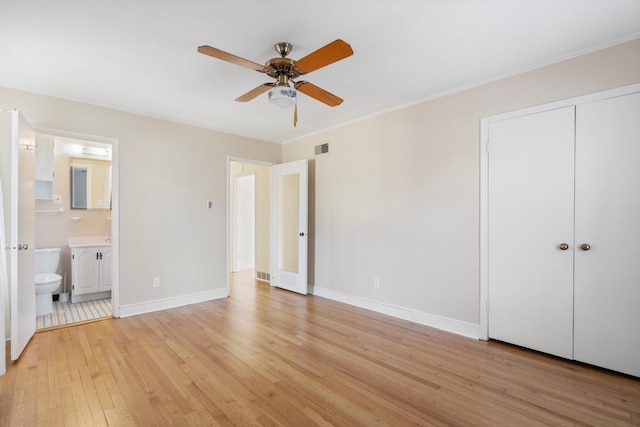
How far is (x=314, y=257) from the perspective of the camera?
482 centimetres

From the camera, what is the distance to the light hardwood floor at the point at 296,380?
6.15 ft

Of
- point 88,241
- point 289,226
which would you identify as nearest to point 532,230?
point 289,226

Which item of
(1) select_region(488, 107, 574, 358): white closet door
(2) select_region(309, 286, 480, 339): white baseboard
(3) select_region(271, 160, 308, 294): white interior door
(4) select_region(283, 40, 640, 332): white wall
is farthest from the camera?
(3) select_region(271, 160, 308, 294): white interior door

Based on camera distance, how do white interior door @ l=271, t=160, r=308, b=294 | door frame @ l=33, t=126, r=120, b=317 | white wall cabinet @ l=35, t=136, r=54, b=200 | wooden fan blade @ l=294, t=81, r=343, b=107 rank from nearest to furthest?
wooden fan blade @ l=294, t=81, r=343, b=107, door frame @ l=33, t=126, r=120, b=317, white wall cabinet @ l=35, t=136, r=54, b=200, white interior door @ l=271, t=160, r=308, b=294

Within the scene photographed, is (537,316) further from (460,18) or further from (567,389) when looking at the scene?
(460,18)

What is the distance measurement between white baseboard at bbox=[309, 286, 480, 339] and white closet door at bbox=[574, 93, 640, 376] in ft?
2.81

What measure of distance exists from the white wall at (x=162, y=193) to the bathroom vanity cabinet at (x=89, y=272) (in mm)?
1071

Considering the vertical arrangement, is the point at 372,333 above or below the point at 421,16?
below

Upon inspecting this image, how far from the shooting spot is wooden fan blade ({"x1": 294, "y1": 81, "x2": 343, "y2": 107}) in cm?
239

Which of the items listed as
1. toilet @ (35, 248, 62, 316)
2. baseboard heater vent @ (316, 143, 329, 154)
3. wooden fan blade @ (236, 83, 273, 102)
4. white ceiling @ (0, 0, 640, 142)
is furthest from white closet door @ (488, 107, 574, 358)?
toilet @ (35, 248, 62, 316)

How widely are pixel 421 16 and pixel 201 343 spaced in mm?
3234

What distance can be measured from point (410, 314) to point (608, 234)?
76.9 inches

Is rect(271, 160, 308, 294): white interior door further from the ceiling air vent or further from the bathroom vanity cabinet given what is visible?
the bathroom vanity cabinet

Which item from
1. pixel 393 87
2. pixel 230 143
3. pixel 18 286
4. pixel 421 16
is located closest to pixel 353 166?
pixel 393 87
